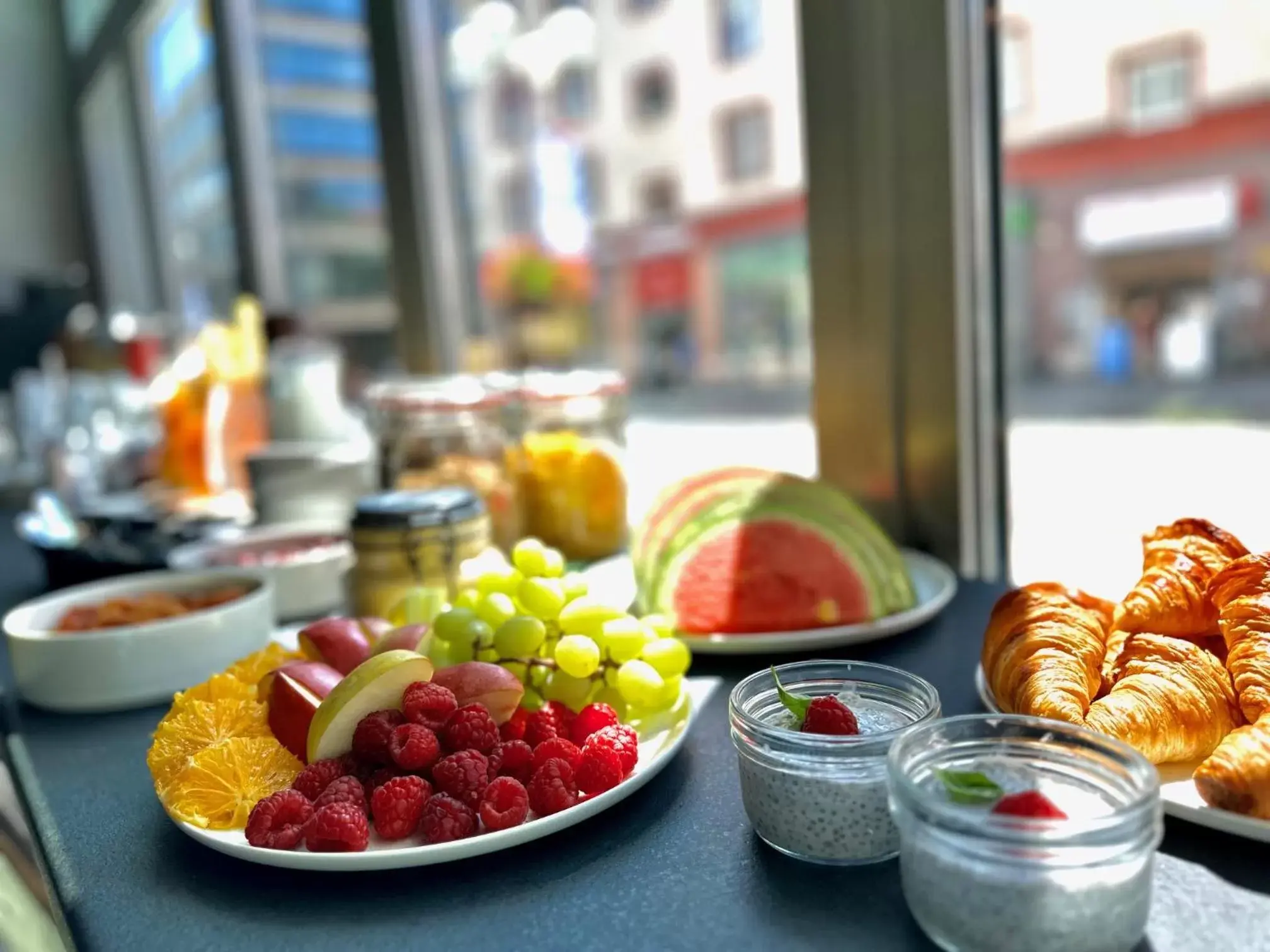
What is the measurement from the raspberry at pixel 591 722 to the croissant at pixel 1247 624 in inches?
14.5

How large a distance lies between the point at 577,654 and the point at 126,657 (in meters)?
0.43

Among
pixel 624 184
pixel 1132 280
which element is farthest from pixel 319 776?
pixel 1132 280

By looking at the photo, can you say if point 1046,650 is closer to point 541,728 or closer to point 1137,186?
point 541,728

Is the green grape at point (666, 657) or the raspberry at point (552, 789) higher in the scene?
the green grape at point (666, 657)

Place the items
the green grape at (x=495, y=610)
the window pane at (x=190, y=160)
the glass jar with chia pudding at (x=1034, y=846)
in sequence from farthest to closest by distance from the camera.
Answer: the window pane at (x=190, y=160)
the green grape at (x=495, y=610)
the glass jar with chia pudding at (x=1034, y=846)

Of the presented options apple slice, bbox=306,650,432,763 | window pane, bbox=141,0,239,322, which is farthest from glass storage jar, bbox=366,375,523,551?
window pane, bbox=141,0,239,322

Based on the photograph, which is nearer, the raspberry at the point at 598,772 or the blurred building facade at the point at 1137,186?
the raspberry at the point at 598,772

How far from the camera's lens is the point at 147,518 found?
1344 millimetres

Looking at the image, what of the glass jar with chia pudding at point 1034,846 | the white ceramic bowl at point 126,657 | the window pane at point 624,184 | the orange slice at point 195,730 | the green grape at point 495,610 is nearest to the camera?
the glass jar with chia pudding at point 1034,846

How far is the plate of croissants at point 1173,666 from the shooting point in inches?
20.2

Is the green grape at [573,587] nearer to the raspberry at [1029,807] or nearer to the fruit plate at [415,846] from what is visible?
the fruit plate at [415,846]

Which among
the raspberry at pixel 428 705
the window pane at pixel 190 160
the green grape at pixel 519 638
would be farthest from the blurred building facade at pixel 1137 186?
the window pane at pixel 190 160

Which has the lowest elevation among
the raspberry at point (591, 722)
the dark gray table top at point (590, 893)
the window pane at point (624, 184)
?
the dark gray table top at point (590, 893)

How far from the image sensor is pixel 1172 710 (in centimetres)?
56
